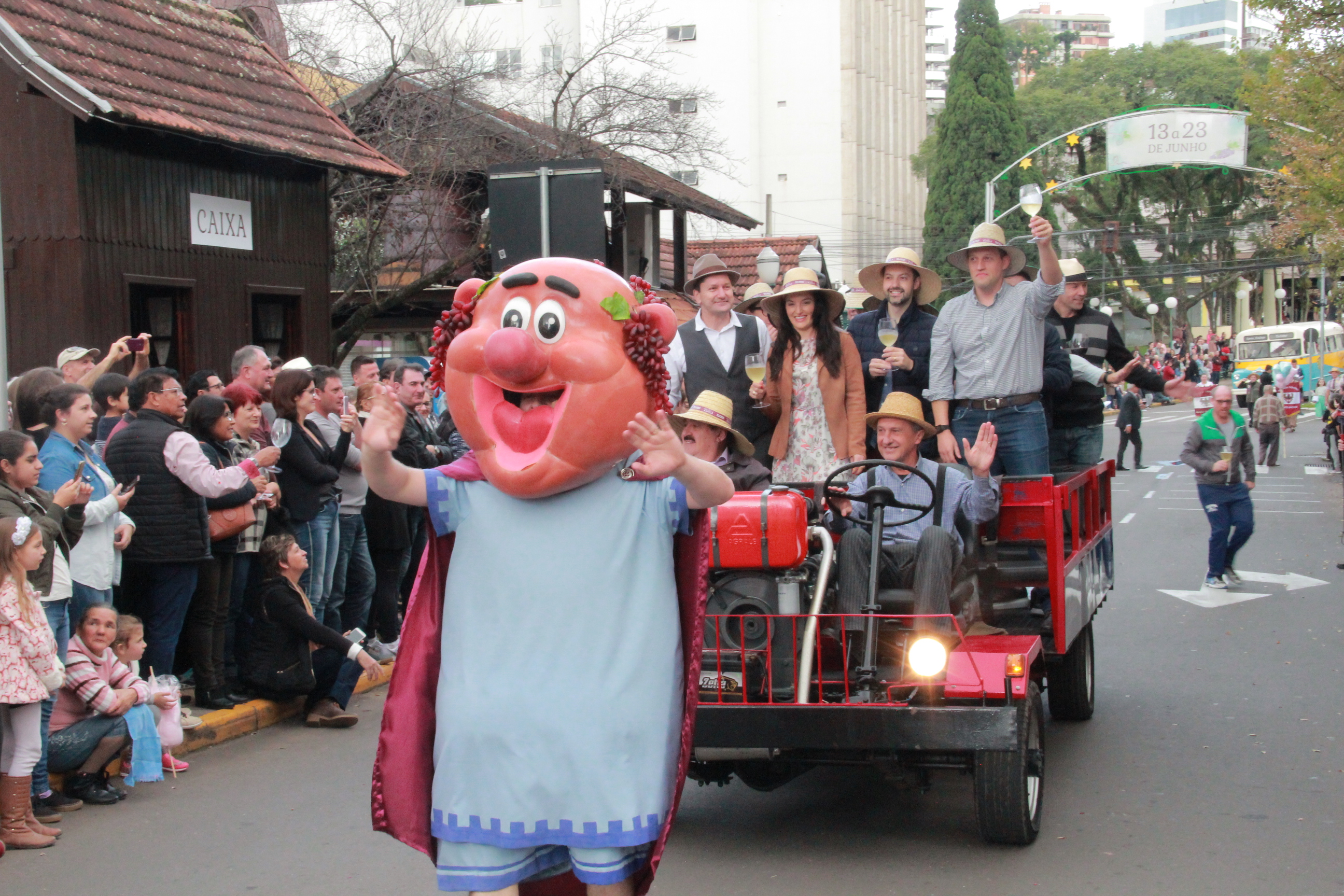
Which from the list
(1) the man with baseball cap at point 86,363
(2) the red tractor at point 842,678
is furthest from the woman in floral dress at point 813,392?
(1) the man with baseball cap at point 86,363

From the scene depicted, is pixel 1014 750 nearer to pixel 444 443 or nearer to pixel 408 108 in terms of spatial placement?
pixel 444 443

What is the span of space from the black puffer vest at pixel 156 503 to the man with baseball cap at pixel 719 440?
2.86 meters

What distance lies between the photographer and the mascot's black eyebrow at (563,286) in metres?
3.61

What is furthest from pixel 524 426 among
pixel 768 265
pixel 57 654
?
A: pixel 768 265

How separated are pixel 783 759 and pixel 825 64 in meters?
56.4

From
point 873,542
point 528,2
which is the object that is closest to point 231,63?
point 873,542

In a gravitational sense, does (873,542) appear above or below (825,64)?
below

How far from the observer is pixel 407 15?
19.1 metres

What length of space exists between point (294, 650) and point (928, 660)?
4205 mm

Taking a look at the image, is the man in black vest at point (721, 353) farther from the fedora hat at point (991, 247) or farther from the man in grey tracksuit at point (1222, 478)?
the man in grey tracksuit at point (1222, 478)

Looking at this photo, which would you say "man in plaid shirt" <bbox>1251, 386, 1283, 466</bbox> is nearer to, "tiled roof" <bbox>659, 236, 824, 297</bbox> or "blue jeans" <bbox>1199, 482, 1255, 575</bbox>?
"tiled roof" <bbox>659, 236, 824, 297</bbox>

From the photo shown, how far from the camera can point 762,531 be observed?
17.4 feet

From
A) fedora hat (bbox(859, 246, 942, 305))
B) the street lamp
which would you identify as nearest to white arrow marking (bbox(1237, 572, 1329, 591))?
fedora hat (bbox(859, 246, 942, 305))

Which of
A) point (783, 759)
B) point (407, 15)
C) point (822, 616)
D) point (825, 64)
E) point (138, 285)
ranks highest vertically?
point (825, 64)
